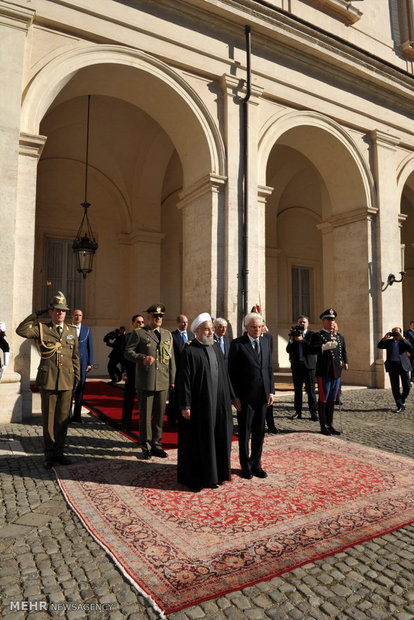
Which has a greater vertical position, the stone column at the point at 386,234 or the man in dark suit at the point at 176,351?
the stone column at the point at 386,234

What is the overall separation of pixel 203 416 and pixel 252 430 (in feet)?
2.30

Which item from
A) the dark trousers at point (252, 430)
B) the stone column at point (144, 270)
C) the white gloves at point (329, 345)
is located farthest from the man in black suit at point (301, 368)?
the stone column at point (144, 270)

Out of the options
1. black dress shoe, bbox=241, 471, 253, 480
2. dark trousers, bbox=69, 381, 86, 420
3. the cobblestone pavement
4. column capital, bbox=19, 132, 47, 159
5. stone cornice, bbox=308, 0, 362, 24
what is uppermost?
stone cornice, bbox=308, 0, 362, 24

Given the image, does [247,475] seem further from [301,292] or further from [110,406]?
[301,292]

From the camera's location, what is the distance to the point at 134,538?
3.00 m

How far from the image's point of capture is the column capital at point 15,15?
6.95 meters

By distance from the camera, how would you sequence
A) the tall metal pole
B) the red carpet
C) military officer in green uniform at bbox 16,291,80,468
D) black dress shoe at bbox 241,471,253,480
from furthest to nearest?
the tall metal pole
the red carpet
military officer in green uniform at bbox 16,291,80,468
black dress shoe at bbox 241,471,253,480

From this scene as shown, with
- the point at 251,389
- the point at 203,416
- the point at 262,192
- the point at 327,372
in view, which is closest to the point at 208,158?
the point at 262,192

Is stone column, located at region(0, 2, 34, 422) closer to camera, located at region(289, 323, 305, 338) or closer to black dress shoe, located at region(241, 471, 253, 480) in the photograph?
black dress shoe, located at region(241, 471, 253, 480)

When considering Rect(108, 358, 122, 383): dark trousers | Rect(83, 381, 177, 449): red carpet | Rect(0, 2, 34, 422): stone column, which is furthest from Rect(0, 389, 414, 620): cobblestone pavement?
Rect(108, 358, 122, 383): dark trousers

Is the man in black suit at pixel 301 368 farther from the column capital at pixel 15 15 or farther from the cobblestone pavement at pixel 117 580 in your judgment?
the column capital at pixel 15 15

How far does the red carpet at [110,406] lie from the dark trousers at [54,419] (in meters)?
1.37

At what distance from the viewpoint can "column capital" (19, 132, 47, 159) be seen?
699cm

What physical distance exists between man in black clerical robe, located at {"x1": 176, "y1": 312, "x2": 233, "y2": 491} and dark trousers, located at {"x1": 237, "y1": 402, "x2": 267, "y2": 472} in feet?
0.80
